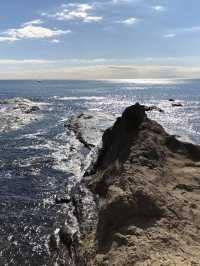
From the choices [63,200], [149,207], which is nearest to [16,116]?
[63,200]

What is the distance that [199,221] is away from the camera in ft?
72.5

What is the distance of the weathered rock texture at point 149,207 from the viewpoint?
19297mm

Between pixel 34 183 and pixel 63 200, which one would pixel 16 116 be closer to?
pixel 34 183

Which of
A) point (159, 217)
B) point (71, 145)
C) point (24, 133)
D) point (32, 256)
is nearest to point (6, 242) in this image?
point (32, 256)

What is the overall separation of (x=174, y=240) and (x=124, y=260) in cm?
277

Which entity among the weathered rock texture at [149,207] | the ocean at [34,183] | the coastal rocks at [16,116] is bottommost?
the ocean at [34,183]

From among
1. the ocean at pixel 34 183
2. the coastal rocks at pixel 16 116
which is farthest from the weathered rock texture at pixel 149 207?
the coastal rocks at pixel 16 116

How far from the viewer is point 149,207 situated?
75.4 ft

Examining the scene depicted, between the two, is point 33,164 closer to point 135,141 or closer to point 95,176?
point 95,176

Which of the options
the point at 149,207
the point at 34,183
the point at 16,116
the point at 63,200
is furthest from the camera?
the point at 16,116

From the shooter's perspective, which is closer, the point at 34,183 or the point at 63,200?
the point at 63,200

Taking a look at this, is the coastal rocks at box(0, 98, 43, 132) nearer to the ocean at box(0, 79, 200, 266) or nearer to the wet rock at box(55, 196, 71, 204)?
the ocean at box(0, 79, 200, 266)

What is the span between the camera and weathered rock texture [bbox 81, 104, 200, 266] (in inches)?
760

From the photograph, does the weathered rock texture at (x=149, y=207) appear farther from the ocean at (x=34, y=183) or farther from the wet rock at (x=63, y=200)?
the ocean at (x=34, y=183)
